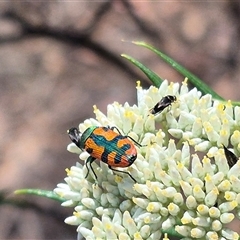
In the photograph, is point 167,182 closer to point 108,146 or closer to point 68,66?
point 108,146

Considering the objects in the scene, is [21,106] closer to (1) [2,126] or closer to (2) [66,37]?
(1) [2,126]

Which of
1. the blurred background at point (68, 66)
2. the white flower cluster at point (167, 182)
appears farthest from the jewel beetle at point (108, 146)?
the blurred background at point (68, 66)

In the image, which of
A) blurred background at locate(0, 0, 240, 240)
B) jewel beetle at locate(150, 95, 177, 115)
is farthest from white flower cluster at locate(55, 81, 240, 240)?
blurred background at locate(0, 0, 240, 240)

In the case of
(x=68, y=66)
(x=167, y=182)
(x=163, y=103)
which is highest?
(x=68, y=66)

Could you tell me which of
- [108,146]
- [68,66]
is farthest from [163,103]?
[68,66]

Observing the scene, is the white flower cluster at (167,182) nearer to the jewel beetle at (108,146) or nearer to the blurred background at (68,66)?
the jewel beetle at (108,146)

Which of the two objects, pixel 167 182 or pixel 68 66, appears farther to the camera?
pixel 68 66
